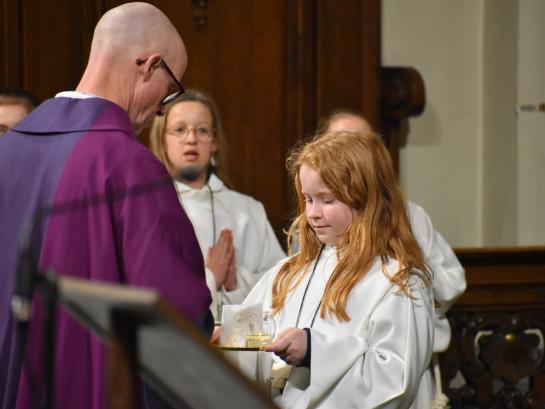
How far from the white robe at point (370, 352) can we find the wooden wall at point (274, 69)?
2701mm

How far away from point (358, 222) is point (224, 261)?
5.34 feet

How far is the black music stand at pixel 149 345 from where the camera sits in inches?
53.2

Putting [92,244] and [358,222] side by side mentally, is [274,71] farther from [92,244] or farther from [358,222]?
[92,244]

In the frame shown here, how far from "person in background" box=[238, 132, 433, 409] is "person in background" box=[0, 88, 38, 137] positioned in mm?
1604

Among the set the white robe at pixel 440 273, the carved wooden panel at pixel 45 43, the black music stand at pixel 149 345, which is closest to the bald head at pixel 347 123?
the white robe at pixel 440 273

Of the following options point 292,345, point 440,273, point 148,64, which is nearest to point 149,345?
point 292,345

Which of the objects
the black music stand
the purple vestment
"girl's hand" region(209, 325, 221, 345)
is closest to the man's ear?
the purple vestment

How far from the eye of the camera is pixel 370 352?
121 inches

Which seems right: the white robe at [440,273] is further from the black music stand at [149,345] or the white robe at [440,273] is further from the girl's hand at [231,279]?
the black music stand at [149,345]

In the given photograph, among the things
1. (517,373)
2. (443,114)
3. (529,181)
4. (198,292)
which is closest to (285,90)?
(443,114)

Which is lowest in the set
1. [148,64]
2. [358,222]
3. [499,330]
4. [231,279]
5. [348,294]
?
[499,330]

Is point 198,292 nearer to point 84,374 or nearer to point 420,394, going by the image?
point 84,374

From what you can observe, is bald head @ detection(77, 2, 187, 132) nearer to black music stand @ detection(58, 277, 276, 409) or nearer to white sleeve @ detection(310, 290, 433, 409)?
white sleeve @ detection(310, 290, 433, 409)

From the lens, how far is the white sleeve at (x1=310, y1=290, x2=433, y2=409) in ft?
9.90
